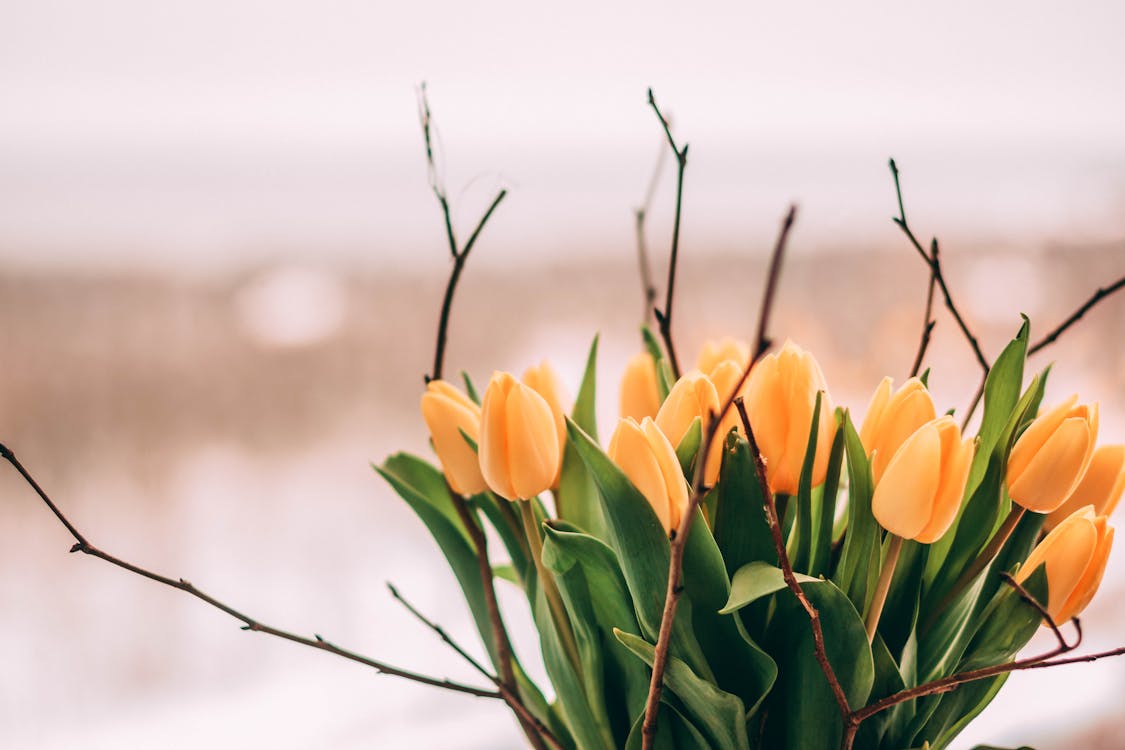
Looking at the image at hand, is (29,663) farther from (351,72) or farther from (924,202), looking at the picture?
(924,202)

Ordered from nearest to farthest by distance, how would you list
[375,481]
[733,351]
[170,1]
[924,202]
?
1. [733,351]
2. [170,1]
3. [375,481]
4. [924,202]

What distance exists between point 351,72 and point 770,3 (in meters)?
0.36

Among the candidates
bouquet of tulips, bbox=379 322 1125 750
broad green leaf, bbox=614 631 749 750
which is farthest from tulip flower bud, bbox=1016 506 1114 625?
broad green leaf, bbox=614 631 749 750

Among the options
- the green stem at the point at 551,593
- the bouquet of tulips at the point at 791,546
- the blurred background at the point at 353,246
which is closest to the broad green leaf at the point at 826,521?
the bouquet of tulips at the point at 791,546

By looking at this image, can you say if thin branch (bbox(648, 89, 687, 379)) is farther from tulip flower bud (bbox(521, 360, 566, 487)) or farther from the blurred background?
the blurred background

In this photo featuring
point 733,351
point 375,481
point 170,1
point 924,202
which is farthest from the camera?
point 924,202

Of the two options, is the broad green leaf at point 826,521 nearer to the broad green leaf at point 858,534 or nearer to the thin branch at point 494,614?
the broad green leaf at point 858,534

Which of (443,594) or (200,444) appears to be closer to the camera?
(200,444)

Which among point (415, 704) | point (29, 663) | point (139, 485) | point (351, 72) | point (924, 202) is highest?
point (351, 72)

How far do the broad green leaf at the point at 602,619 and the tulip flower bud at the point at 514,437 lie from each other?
0.02m

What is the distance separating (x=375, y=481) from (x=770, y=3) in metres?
0.51

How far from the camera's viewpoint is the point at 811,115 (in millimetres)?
778

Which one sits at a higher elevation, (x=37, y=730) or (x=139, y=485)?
(x=139, y=485)

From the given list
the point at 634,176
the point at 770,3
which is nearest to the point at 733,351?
the point at 634,176
